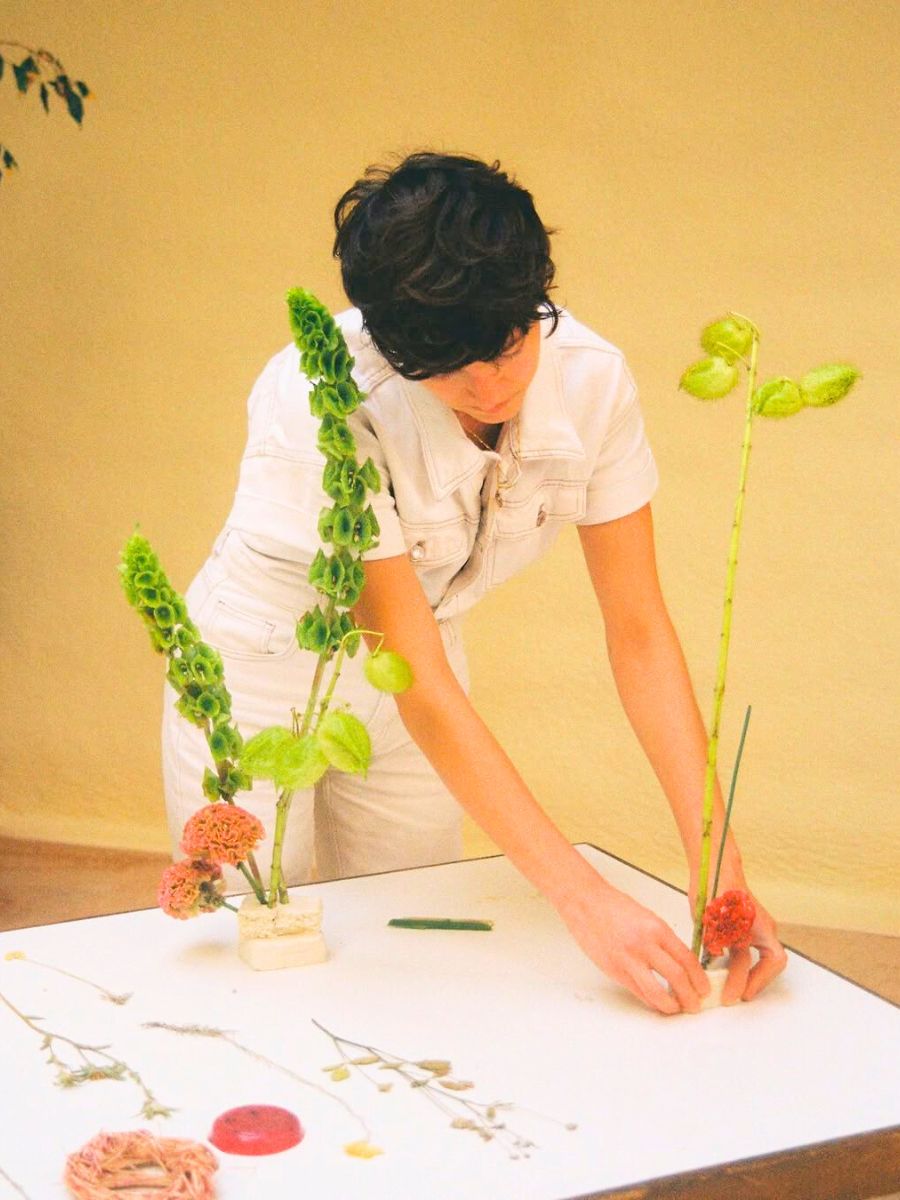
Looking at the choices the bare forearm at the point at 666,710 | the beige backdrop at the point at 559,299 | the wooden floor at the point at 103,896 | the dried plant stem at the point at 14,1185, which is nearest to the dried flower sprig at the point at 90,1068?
the dried plant stem at the point at 14,1185

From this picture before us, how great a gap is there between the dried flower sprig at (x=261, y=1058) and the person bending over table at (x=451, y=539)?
0.30 meters

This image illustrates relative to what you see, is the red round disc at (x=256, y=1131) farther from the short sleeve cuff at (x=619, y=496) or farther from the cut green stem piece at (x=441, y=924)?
the short sleeve cuff at (x=619, y=496)

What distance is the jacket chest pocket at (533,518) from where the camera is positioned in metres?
1.60

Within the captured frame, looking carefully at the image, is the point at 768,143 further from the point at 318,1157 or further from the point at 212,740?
the point at 318,1157

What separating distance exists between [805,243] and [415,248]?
2.14 metres

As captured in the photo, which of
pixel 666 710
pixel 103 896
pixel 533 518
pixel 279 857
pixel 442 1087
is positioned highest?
pixel 533 518

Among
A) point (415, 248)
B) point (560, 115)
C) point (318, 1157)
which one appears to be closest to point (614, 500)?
point (415, 248)

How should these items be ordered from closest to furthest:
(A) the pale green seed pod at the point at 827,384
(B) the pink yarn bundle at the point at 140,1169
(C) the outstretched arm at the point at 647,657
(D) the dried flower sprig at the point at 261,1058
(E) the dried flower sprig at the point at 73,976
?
(B) the pink yarn bundle at the point at 140,1169
(D) the dried flower sprig at the point at 261,1058
(A) the pale green seed pod at the point at 827,384
(E) the dried flower sprig at the point at 73,976
(C) the outstretched arm at the point at 647,657

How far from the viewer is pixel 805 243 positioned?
316cm

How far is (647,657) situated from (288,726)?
0.44 meters

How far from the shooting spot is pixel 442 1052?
3.88 ft

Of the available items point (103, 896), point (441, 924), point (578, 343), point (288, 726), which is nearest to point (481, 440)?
point (578, 343)

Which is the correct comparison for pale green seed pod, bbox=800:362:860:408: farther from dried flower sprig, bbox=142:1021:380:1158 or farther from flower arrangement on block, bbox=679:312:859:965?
dried flower sprig, bbox=142:1021:380:1158

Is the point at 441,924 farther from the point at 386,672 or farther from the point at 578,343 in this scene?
the point at 578,343
